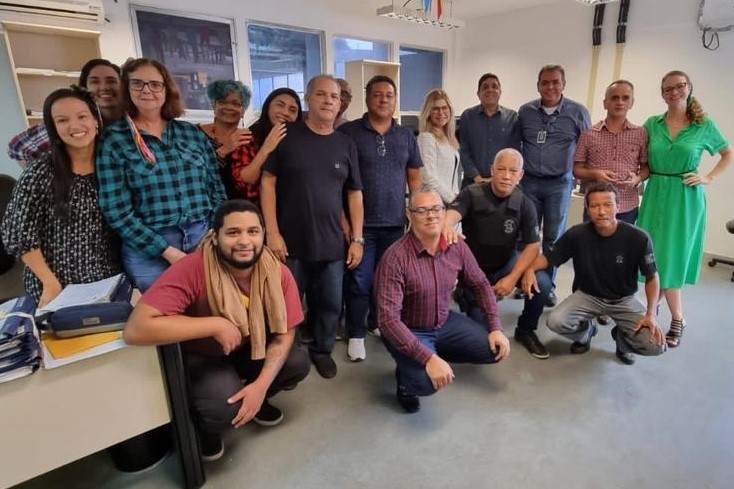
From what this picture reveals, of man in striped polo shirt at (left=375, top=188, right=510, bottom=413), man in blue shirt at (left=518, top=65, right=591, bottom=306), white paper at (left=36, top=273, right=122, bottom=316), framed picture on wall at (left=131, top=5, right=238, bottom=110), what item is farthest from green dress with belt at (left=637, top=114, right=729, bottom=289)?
framed picture on wall at (left=131, top=5, right=238, bottom=110)

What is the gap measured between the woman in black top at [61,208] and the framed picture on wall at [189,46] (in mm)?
2627

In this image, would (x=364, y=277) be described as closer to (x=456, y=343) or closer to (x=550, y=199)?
(x=456, y=343)

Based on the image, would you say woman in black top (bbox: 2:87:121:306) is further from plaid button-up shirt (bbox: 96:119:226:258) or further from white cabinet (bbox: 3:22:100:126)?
white cabinet (bbox: 3:22:100:126)

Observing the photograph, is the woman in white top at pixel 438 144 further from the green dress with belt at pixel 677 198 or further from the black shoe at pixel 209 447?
the black shoe at pixel 209 447

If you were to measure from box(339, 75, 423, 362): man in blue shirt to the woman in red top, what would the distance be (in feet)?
1.01

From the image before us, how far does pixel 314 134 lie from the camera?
2.12m

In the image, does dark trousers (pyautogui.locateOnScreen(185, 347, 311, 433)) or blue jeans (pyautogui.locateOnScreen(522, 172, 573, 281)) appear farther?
blue jeans (pyautogui.locateOnScreen(522, 172, 573, 281))

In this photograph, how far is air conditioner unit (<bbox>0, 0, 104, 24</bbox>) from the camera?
122 inches

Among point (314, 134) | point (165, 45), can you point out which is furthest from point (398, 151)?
point (165, 45)

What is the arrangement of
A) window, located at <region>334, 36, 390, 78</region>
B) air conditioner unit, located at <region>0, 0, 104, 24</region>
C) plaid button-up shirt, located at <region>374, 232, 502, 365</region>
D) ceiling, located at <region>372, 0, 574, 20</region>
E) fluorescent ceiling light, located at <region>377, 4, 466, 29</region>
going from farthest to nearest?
window, located at <region>334, 36, 390, 78</region>
ceiling, located at <region>372, 0, 574, 20</region>
fluorescent ceiling light, located at <region>377, 4, 466, 29</region>
air conditioner unit, located at <region>0, 0, 104, 24</region>
plaid button-up shirt, located at <region>374, 232, 502, 365</region>

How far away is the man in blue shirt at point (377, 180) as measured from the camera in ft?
7.63

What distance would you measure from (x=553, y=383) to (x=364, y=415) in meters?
1.00

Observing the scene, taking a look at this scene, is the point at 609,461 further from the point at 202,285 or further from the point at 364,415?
the point at 202,285

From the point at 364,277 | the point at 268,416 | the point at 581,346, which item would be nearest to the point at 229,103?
the point at 364,277
